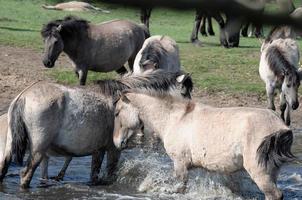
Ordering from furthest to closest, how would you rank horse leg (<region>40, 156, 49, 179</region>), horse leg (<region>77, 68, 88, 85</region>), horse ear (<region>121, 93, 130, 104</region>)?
horse leg (<region>77, 68, 88, 85</region>), horse leg (<region>40, 156, 49, 179</region>), horse ear (<region>121, 93, 130, 104</region>)

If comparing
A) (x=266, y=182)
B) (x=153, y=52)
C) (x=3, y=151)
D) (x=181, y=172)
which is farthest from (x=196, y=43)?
(x=266, y=182)

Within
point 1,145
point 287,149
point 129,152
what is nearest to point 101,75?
point 129,152

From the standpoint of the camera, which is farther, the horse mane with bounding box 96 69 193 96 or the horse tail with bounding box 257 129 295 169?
the horse mane with bounding box 96 69 193 96

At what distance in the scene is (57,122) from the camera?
698 cm

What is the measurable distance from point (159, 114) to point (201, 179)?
0.86m

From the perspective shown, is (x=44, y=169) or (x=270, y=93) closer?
(x=44, y=169)

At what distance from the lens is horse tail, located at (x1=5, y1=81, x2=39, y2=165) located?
6875mm

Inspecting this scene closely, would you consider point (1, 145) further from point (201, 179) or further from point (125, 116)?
point (201, 179)

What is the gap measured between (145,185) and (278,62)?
532 centimetres

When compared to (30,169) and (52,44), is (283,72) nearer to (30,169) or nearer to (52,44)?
(52,44)

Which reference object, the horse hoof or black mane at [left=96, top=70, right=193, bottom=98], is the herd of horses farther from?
the horse hoof

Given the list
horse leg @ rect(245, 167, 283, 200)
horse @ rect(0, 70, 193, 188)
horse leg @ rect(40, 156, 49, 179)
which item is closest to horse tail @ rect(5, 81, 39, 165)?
horse @ rect(0, 70, 193, 188)

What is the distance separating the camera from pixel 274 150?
19.6ft

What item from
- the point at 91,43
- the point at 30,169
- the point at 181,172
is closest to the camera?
the point at 181,172
